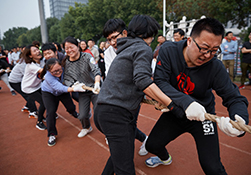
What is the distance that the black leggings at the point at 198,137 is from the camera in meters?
1.60

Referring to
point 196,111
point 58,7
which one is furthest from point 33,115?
point 58,7

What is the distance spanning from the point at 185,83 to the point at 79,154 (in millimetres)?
2122

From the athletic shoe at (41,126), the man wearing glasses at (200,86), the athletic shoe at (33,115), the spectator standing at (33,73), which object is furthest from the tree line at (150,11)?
the athletic shoe at (41,126)

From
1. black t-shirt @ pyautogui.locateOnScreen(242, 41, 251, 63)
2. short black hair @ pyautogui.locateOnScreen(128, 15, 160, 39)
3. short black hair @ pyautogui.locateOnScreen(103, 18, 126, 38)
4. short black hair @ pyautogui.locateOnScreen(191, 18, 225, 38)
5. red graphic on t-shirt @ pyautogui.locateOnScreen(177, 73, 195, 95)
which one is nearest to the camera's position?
short black hair @ pyautogui.locateOnScreen(191, 18, 225, 38)

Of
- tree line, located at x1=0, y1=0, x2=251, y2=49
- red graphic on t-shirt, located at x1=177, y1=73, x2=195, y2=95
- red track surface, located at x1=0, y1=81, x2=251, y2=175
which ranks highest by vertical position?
tree line, located at x1=0, y1=0, x2=251, y2=49

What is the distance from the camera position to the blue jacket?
2.86 meters

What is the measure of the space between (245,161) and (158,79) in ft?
6.19

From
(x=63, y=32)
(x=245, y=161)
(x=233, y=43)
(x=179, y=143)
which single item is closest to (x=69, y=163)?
(x=179, y=143)

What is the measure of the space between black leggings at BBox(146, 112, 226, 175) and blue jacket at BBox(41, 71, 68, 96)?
1663mm

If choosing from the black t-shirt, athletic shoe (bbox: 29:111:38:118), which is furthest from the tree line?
athletic shoe (bbox: 29:111:38:118)

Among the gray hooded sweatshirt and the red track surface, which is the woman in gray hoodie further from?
the red track surface

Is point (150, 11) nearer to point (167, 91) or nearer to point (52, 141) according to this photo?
point (52, 141)

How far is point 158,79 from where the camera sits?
5.65 feet

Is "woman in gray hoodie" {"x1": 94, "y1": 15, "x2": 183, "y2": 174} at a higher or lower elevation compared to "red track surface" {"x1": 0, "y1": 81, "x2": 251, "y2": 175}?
higher
